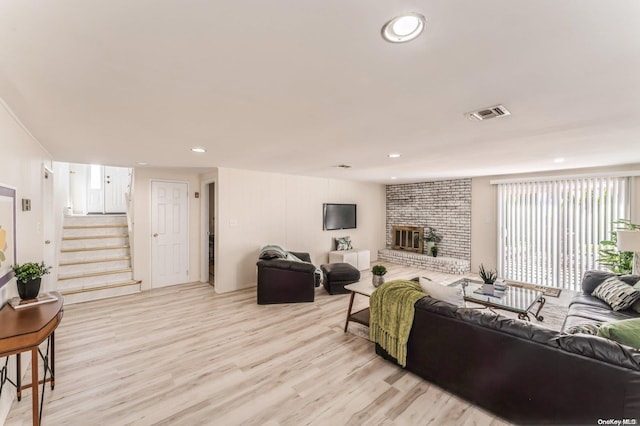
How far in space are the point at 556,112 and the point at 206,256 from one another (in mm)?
5730

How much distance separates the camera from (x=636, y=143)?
3055 millimetres

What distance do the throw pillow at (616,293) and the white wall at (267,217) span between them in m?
4.71

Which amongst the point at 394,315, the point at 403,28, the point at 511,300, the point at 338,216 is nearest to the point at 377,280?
the point at 394,315

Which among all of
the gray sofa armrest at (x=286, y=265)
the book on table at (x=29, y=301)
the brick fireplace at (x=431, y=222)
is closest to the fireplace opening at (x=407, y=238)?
the brick fireplace at (x=431, y=222)

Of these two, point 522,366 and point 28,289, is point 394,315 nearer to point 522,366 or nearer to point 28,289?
point 522,366

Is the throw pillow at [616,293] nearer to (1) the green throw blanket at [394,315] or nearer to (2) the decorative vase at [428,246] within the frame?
(1) the green throw blanket at [394,315]

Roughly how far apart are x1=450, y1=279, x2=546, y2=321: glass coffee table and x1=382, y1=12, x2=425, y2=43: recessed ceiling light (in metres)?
3.21

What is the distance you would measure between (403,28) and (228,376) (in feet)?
9.42

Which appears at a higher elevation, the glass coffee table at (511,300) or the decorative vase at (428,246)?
the decorative vase at (428,246)

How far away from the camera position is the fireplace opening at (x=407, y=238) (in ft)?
23.8

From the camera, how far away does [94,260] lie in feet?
15.9

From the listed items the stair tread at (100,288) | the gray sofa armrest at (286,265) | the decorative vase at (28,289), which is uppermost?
the decorative vase at (28,289)

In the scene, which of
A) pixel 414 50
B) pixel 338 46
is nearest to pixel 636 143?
pixel 414 50

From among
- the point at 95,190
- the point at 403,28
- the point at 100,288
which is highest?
the point at 403,28
